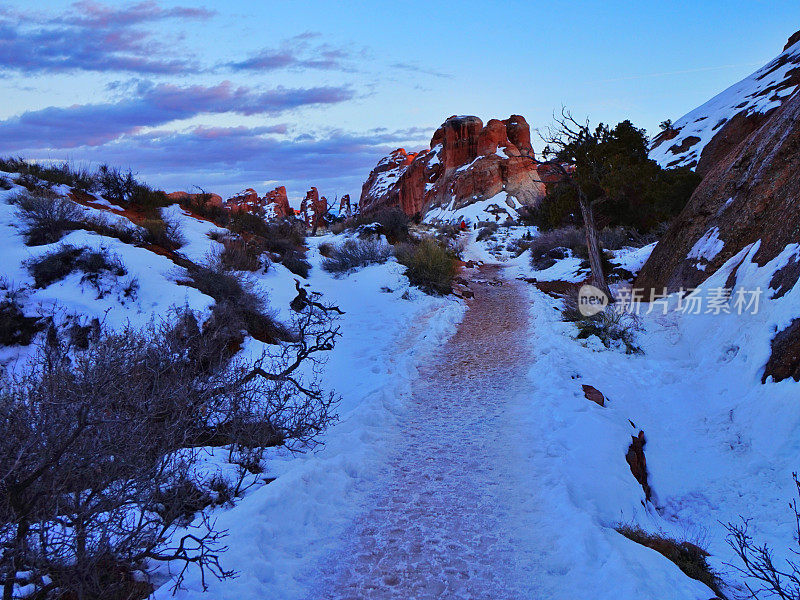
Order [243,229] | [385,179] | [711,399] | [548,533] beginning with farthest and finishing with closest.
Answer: [385,179] → [243,229] → [711,399] → [548,533]

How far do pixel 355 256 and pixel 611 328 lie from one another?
11181 millimetres

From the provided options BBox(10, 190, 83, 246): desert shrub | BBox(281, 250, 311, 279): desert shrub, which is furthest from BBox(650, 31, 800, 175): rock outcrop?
BBox(10, 190, 83, 246): desert shrub

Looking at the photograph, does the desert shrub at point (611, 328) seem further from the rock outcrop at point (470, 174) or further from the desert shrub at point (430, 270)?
the rock outcrop at point (470, 174)

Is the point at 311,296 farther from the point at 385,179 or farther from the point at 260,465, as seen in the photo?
the point at 385,179

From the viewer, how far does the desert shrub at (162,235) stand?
1219 centimetres

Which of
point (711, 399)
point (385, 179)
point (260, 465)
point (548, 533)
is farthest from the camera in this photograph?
point (385, 179)

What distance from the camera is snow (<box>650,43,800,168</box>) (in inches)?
1224

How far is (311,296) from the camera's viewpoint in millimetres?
13953

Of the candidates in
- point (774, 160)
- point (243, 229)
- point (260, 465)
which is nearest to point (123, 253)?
point (260, 465)

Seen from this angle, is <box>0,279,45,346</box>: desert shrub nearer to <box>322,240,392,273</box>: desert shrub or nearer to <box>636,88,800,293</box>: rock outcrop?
<box>322,240,392,273</box>: desert shrub

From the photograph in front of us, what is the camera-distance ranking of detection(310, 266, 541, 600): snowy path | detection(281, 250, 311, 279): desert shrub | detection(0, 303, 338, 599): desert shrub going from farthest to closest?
detection(281, 250, 311, 279): desert shrub, detection(310, 266, 541, 600): snowy path, detection(0, 303, 338, 599): desert shrub

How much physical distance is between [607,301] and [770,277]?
→ 212 inches

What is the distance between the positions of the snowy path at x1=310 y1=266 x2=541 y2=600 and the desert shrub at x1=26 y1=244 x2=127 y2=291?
6487 millimetres

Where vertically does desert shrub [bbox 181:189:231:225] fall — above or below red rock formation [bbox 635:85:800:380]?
above
